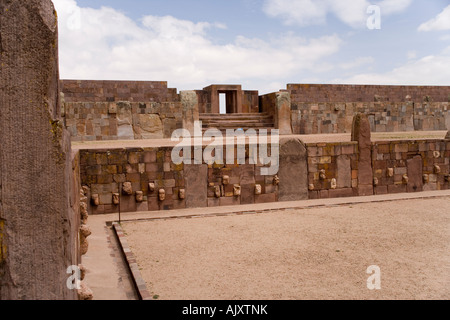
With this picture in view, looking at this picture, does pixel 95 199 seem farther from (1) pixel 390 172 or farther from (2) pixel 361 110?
(2) pixel 361 110

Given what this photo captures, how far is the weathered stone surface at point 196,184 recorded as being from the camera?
8.94 metres

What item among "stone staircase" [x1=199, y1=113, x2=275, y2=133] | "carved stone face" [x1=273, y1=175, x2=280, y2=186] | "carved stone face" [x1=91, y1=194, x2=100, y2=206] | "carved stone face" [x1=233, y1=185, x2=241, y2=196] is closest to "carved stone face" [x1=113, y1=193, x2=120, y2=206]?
"carved stone face" [x1=91, y1=194, x2=100, y2=206]

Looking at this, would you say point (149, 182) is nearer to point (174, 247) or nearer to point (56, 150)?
point (174, 247)

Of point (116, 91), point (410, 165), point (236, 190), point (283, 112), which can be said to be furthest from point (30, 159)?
point (116, 91)

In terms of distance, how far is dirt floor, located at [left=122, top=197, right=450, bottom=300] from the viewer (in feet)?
14.4

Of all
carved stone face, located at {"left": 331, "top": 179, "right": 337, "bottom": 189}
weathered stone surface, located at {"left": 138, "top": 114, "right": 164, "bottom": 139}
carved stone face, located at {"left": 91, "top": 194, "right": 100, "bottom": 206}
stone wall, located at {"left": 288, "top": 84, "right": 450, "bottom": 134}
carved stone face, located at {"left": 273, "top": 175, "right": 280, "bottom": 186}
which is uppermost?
stone wall, located at {"left": 288, "top": 84, "right": 450, "bottom": 134}

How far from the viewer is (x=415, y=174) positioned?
10766 mm

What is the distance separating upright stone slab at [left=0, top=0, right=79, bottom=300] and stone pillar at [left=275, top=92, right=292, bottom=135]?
13.9 meters

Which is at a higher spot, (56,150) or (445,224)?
(56,150)

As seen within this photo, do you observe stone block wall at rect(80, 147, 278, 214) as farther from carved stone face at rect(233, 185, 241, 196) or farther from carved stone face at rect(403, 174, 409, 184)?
carved stone face at rect(403, 174, 409, 184)

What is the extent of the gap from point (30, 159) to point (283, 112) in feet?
46.5

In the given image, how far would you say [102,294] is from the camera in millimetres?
4273
